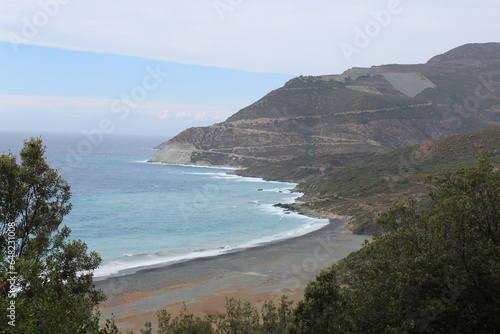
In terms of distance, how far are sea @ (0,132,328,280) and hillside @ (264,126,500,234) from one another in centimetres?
672

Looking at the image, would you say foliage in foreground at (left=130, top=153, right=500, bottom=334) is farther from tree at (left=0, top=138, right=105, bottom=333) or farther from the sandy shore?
the sandy shore

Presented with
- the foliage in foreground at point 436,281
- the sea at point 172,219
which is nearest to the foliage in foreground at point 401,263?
the foliage in foreground at point 436,281

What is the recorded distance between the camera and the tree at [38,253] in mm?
10492

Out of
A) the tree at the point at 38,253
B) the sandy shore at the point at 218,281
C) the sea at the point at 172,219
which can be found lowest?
the sandy shore at the point at 218,281

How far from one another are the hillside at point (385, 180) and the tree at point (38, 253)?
50.5 meters

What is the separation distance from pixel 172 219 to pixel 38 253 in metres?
60.3

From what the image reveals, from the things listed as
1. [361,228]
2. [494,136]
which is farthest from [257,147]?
[361,228]

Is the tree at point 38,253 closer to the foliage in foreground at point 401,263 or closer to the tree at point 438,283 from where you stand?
the foliage in foreground at point 401,263

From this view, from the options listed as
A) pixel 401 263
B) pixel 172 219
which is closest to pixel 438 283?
pixel 401 263

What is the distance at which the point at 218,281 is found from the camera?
3916 cm

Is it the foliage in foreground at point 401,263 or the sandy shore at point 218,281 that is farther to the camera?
the sandy shore at point 218,281

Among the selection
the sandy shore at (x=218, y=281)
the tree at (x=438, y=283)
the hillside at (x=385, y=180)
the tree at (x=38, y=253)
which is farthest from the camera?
the hillside at (x=385, y=180)

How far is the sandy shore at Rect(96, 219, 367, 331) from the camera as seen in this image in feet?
107

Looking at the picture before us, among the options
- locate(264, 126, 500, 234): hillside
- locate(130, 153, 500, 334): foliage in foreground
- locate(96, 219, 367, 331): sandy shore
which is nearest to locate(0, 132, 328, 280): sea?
locate(96, 219, 367, 331): sandy shore
